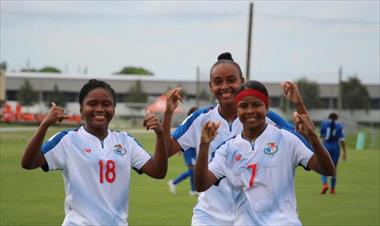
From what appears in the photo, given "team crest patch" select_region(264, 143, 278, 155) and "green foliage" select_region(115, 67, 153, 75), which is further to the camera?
"green foliage" select_region(115, 67, 153, 75)

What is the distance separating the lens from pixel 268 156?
5984 millimetres

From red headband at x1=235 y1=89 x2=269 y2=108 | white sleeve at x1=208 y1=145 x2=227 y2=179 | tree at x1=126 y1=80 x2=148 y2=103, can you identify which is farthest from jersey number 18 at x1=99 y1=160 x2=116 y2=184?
tree at x1=126 y1=80 x2=148 y2=103

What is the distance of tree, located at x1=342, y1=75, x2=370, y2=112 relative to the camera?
255 ft

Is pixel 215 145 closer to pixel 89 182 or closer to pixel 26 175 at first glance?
pixel 89 182

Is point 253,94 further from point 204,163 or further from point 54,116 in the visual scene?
point 54,116

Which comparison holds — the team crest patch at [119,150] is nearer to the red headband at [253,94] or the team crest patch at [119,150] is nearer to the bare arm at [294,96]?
the red headband at [253,94]

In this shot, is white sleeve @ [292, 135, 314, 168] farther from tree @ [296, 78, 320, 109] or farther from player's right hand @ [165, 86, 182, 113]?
tree @ [296, 78, 320, 109]

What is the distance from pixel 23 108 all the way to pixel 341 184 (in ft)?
227

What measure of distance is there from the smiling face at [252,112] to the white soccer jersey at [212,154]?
693 mm

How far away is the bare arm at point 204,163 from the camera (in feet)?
19.1

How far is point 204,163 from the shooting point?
5.94 meters

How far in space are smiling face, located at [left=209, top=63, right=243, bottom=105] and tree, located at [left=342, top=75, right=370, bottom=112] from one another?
235 feet

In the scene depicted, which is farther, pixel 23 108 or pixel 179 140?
pixel 23 108

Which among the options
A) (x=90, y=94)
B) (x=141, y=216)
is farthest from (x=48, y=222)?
(x=90, y=94)
